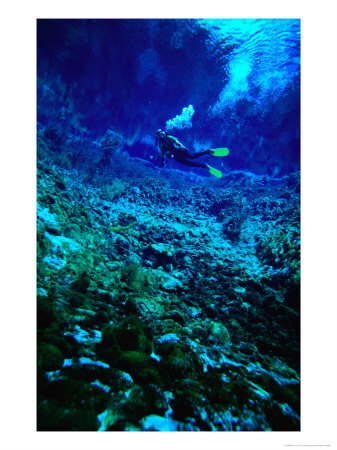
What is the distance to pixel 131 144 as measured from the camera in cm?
1780

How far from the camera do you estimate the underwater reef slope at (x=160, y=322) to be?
1.74 metres

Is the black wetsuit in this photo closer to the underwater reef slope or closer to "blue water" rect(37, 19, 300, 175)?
the underwater reef slope

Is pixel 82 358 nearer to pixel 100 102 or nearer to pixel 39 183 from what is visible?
pixel 39 183

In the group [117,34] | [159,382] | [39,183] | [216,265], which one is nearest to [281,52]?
[117,34]

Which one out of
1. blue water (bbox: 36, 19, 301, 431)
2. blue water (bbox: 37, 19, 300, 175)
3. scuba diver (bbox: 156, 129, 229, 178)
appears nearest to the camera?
blue water (bbox: 36, 19, 301, 431)

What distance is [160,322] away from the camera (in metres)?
3.19

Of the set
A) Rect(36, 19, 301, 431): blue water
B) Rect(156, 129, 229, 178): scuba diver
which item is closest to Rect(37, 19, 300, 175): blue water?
Rect(36, 19, 301, 431): blue water

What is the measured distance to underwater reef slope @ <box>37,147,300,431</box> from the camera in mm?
1736

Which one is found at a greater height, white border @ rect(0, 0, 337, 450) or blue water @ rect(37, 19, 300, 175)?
blue water @ rect(37, 19, 300, 175)

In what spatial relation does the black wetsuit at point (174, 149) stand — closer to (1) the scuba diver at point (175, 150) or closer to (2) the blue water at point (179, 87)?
(1) the scuba diver at point (175, 150)
